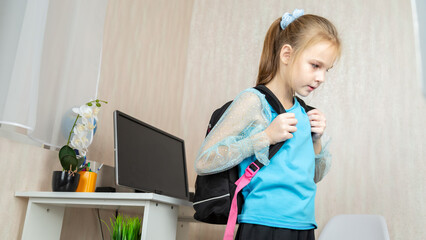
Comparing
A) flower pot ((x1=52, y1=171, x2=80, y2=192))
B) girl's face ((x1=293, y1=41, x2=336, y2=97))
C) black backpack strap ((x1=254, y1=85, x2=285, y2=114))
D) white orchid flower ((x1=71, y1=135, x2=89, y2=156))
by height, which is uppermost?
girl's face ((x1=293, y1=41, x2=336, y2=97))

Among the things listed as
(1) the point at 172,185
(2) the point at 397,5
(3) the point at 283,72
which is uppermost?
(2) the point at 397,5

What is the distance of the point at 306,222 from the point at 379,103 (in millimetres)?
1482

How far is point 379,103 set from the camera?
2.46 m

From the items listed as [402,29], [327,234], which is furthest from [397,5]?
[327,234]

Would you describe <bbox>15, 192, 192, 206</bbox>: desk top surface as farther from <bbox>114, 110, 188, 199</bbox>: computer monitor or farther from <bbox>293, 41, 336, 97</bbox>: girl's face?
<bbox>293, 41, 336, 97</bbox>: girl's face

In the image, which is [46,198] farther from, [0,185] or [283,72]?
[283,72]

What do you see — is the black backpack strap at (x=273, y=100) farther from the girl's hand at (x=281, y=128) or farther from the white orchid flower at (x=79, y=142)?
the white orchid flower at (x=79, y=142)

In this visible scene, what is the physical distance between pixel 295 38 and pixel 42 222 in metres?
1.09

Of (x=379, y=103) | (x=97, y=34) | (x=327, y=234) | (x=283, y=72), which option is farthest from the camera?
(x=379, y=103)

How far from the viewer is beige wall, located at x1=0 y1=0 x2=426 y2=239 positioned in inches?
88.9

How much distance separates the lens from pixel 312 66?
131cm

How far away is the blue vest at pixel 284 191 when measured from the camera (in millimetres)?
1169

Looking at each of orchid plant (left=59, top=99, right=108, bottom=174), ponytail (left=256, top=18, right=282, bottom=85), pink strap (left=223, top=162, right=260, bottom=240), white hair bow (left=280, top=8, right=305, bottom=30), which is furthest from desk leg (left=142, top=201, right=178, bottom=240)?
white hair bow (left=280, top=8, right=305, bottom=30)

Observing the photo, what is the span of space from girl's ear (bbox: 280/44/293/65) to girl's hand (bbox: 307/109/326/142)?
185 mm
